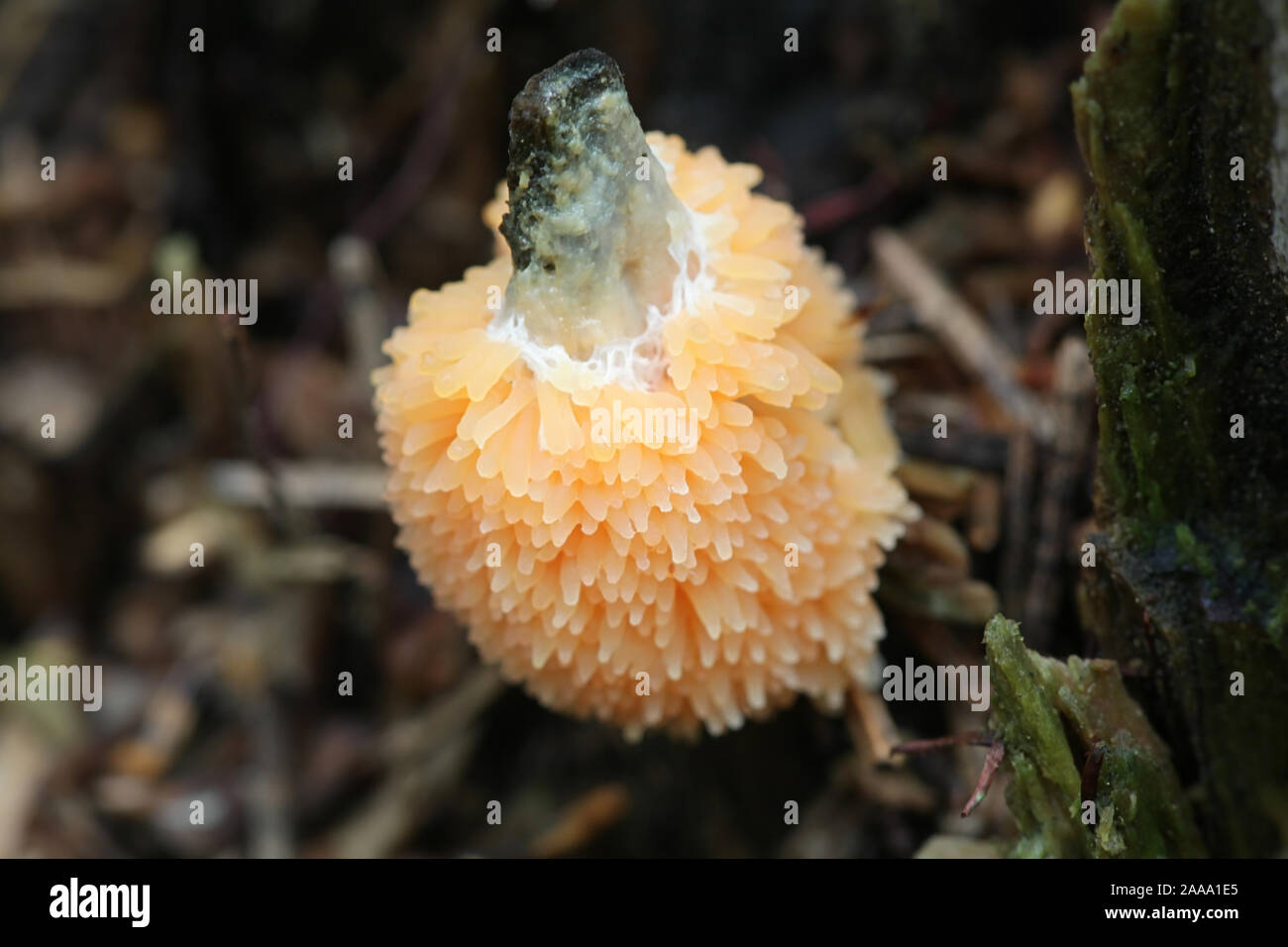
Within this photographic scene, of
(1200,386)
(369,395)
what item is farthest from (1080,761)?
(369,395)

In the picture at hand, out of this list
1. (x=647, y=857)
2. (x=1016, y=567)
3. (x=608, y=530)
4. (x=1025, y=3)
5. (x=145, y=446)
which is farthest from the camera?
(x=145, y=446)

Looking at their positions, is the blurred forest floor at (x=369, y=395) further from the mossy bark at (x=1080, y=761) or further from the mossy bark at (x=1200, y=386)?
the mossy bark at (x=1200, y=386)

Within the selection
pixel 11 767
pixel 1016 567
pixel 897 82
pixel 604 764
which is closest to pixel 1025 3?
pixel 897 82

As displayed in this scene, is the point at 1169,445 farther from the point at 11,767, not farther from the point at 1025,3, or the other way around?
the point at 11,767

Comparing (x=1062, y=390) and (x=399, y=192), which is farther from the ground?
(x=399, y=192)

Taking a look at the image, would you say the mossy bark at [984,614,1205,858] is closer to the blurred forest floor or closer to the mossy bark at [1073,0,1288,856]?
the mossy bark at [1073,0,1288,856]

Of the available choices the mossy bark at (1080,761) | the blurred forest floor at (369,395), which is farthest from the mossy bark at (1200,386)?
the blurred forest floor at (369,395)
